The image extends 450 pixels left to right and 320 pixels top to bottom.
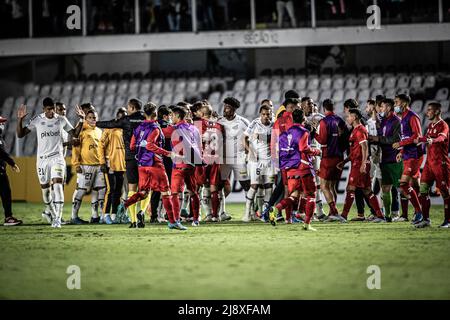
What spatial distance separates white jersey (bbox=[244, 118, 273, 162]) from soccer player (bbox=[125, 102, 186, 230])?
2364 mm

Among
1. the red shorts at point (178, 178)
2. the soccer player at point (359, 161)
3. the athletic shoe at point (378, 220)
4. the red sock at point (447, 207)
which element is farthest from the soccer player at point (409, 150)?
the red shorts at point (178, 178)

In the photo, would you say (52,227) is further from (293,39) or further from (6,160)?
(293,39)

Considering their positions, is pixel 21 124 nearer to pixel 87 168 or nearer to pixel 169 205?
pixel 87 168

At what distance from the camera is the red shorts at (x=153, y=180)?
13359 millimetres

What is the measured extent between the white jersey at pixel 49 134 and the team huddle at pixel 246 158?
17 millimetres

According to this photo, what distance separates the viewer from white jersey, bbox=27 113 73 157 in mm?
14695

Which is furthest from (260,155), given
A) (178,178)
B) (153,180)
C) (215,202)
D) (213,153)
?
(153,180)

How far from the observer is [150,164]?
13453mm

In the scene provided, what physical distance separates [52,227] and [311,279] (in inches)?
288

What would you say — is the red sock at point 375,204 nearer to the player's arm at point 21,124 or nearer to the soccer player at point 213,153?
the soccer player at point 213,153

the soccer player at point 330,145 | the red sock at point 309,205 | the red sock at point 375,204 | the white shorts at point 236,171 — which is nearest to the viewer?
the red sock at point 309,205

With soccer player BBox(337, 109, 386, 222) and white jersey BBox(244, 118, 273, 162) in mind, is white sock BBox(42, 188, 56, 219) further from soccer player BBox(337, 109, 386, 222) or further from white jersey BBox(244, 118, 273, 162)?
soccer player BBox(337, 109, 386, 222)

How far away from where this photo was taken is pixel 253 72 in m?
32.1
